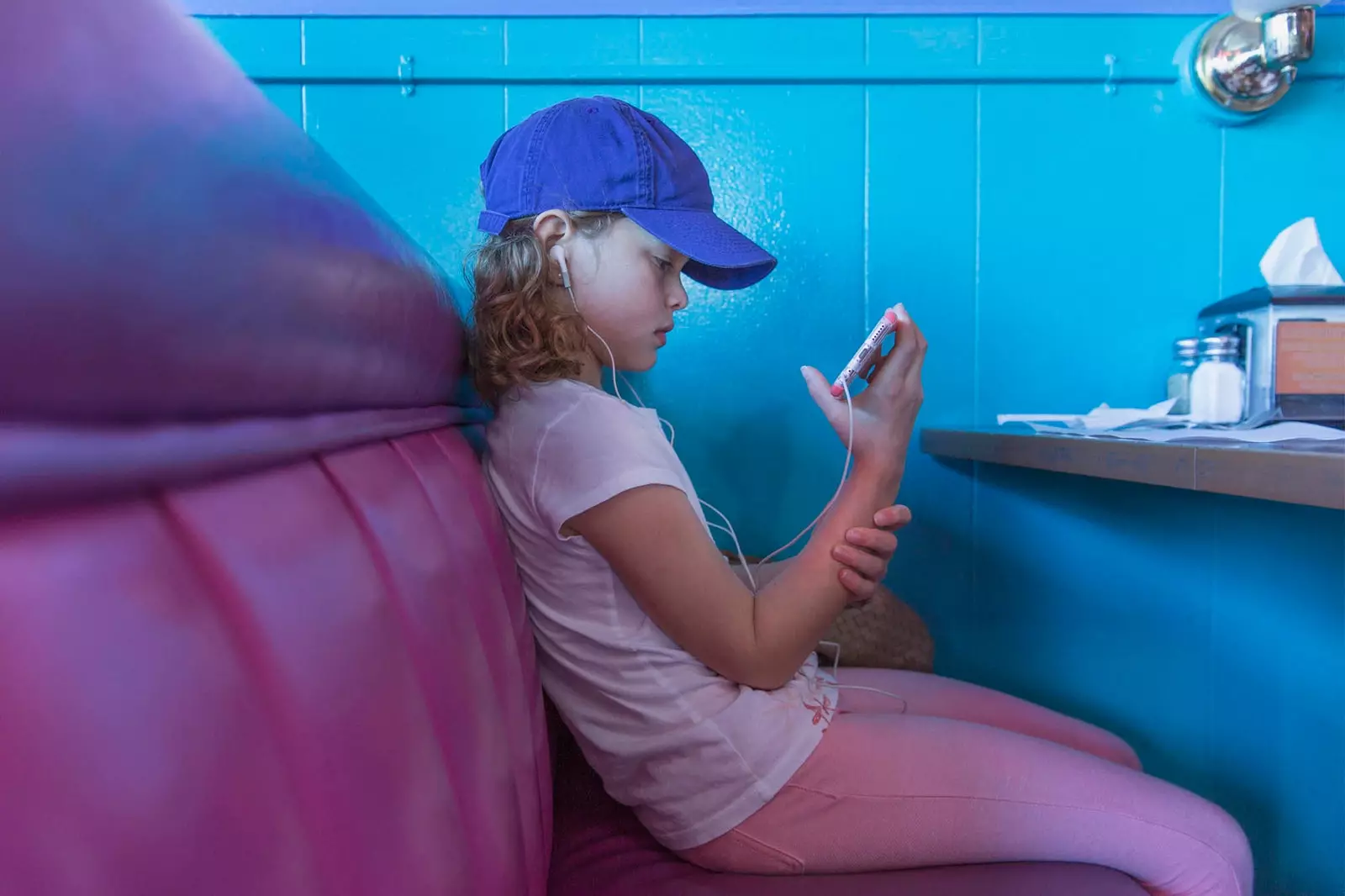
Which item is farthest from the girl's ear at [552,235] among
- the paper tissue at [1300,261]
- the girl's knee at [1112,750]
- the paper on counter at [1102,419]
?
the paper tissue at [1300,261]

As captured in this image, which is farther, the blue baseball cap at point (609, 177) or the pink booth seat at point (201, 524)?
the blue baseball cap at point (609, 177)

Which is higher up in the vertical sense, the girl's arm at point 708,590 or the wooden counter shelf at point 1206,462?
the wooden counter shelf at point 1206,462

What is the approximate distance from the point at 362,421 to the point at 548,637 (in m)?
0.32

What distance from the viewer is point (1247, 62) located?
1043mm

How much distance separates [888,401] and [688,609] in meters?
0.30

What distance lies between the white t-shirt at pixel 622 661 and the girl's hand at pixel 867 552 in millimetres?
123

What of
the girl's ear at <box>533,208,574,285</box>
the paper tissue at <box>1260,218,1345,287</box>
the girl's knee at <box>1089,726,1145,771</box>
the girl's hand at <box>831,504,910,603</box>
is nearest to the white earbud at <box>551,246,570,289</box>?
the girl's ear at <box>533,208,574,285</box>

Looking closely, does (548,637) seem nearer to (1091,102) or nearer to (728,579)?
(728,579)

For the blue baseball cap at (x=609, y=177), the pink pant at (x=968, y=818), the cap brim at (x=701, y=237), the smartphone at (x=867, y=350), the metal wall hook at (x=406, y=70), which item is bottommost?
the pink pant at (x=968, y=818)

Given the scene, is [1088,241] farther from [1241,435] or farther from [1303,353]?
[1241,435]

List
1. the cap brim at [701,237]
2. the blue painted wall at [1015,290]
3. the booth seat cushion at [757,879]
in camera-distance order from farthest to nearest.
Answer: the blue painted wall at [1015,290] < the cap brim at [701,237] < the booth seat cushion at [757,879]

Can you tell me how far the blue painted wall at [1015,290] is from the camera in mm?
1067

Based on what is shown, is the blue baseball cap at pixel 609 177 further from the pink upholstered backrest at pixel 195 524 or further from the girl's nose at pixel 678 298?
the pink upholstered backrest at pixel 195 524

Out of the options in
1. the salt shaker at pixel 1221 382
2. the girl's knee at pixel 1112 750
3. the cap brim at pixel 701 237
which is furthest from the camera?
the salt shaker at pixel 1221 382
